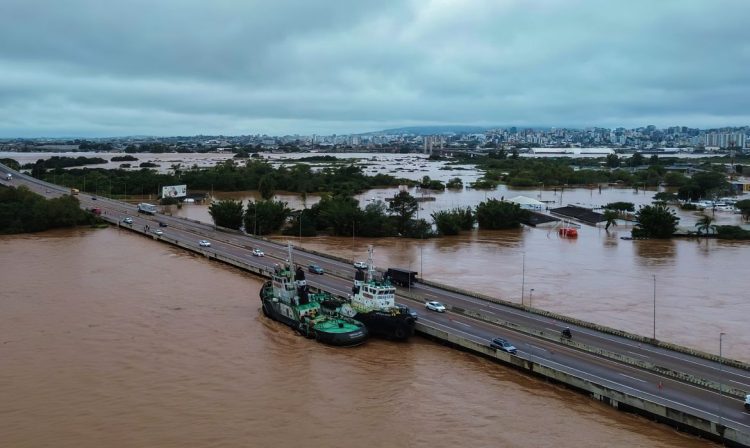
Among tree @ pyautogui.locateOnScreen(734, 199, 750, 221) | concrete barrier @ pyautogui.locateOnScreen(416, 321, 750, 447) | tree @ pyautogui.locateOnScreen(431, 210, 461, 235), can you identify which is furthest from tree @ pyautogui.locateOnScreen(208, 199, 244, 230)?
tree @ pyautogui.locateOnScreen(734, 199, 750, 221)

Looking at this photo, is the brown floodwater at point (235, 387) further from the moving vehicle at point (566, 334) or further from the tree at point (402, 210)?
the tree at point (402, 210)

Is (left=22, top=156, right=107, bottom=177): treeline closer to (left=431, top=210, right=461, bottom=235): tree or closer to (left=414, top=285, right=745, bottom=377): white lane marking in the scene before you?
(left=431, top=210, right=461, bottom=235): tree

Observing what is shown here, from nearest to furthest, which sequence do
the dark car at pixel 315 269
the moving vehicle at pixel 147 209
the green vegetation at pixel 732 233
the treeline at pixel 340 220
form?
the dark car at pixel 315 269 < the treeline at pixel 340 220 < the green vegetation at pixel 732 233 < the moving vehicle at pixel 147 209

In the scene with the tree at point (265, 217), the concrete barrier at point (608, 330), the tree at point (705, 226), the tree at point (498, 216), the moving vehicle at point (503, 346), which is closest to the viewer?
the concrete barrier at point (608, 330)

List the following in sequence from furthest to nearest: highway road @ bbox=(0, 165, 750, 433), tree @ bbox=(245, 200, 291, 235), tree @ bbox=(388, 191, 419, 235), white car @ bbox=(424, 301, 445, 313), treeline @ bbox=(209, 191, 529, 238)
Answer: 1. tree @ bbox=(245, 200, 291, 235)
2. tree @ bbox=(388, 191, 419, 235)
3. treeline @ bbox=(209, 191, 529, 238)
4. white car @ bbox=(424, 301, 445, 313)
5. highway road @ bbox=(0, 165, 750, 433)

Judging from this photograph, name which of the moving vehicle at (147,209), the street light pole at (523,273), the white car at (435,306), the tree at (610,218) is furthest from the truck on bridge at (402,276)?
the moving vehicle at (147,209)

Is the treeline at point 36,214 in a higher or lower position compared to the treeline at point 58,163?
lower
